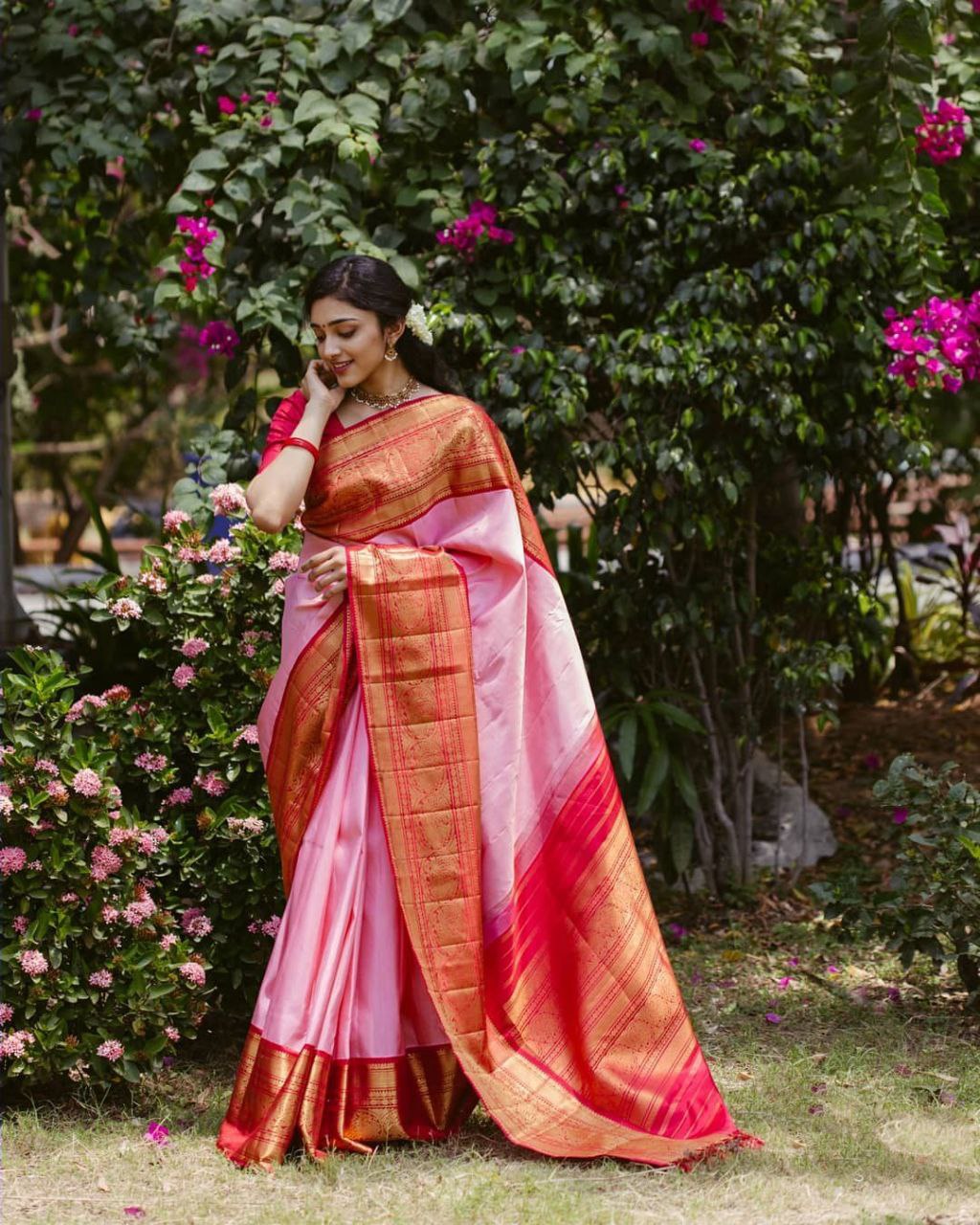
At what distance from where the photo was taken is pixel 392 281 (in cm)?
315

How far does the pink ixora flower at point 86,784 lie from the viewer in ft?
10.9

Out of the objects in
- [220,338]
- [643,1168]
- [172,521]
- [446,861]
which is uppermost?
[220,338]

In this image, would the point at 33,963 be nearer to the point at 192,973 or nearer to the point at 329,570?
the point at 192,973

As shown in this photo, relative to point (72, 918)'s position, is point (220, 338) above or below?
above

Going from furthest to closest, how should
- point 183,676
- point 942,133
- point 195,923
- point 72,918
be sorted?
point 942,133, point 183,676, point 195,923, point 72,918

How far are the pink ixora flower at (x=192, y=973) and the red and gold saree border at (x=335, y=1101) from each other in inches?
12.9

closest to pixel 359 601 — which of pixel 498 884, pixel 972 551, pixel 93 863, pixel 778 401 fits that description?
pixel 498 884

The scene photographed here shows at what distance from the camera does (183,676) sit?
376 centimetres

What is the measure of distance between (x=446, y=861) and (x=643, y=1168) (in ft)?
2.30

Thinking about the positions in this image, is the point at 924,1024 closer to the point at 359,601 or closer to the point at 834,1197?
the point at 834,1197

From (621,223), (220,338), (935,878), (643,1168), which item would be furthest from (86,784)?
(621,223)

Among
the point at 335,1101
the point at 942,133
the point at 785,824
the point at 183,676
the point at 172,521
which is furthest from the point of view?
the point at 785,824

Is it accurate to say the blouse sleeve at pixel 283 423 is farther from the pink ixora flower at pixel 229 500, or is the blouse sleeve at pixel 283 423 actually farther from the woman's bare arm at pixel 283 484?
the pink ixora flower at pixel 229 500

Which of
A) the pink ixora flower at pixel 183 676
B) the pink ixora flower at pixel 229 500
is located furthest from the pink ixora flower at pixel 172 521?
the pink ixora flower at pixel 183 676
